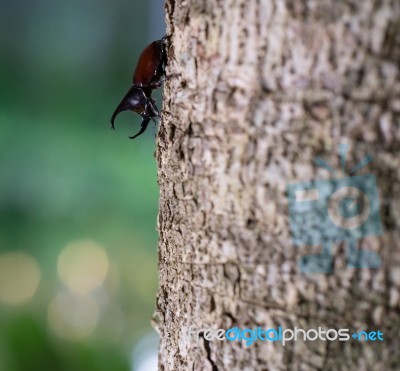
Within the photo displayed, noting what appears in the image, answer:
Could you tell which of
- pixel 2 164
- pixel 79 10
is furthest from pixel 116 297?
pixel 79 10

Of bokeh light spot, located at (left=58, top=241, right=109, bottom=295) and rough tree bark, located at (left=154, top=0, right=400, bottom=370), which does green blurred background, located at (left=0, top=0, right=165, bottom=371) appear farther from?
rough tree bark, located at (left=154, top=0, right=400, bottom=370)

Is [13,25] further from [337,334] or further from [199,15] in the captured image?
[337,334]

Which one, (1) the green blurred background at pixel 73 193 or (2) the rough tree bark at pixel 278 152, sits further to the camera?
(1) the green blurred background at pixel 73 193

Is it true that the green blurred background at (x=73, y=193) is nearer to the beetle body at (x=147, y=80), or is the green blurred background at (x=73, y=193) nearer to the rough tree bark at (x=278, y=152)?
the beetle body at (x=147, y=80)

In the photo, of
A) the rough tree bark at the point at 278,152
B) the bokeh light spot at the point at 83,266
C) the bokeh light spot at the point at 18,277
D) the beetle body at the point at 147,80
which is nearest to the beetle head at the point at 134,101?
the beetle body at the point at 147,80

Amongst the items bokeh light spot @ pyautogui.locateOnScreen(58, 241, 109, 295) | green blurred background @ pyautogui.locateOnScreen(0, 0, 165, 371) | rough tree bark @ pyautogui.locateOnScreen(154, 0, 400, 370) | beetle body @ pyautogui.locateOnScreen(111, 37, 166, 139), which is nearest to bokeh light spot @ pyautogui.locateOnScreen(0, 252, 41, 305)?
green blurred background @ pyautogui.locateOnScreen(0, 0, 165, 371)

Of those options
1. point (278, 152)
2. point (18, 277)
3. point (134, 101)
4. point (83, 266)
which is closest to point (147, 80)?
point (134, 101)
